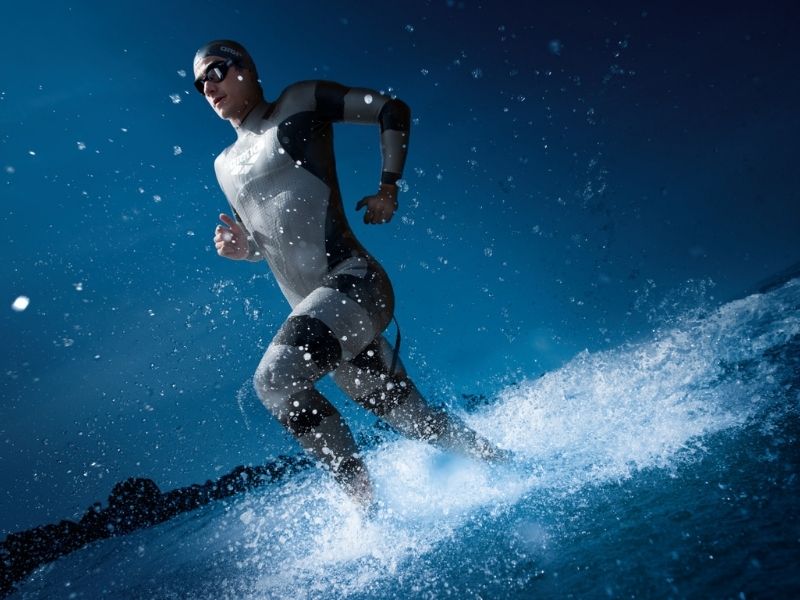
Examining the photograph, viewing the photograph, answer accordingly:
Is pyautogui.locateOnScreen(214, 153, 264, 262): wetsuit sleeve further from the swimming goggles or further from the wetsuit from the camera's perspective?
the swimming goggles

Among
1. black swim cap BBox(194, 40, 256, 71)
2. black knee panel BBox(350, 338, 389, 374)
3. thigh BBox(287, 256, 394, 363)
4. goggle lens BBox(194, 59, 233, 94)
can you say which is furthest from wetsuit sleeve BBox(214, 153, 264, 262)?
black knee panel BBox(350, 338, 389, 374)

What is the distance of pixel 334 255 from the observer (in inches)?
96.6

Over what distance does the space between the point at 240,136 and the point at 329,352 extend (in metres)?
1.61

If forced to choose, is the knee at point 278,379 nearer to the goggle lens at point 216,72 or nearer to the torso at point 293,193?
the torso at point 293,193

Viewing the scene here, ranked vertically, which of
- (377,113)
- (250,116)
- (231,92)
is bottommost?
(377,113)

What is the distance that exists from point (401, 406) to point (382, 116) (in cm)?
182

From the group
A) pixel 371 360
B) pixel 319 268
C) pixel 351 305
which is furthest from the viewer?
pixel 371 360

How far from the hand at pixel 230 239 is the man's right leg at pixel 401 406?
0.98m

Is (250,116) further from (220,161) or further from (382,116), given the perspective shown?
(382,116)

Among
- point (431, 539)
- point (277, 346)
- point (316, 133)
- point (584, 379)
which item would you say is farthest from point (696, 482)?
point (584, 379)

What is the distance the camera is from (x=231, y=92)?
2791 millimetres

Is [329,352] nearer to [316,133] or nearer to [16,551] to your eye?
[316,133]

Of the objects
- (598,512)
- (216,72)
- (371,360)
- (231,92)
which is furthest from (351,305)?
(216,72)

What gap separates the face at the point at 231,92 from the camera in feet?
9.04
